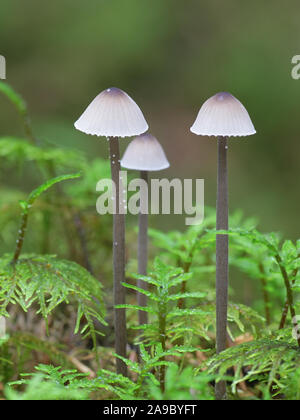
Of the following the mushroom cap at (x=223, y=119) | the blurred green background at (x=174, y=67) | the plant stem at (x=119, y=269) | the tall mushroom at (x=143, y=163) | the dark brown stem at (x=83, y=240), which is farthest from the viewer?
the blurred green background at (x=174, y=67)

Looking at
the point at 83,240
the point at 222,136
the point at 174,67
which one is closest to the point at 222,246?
the point at 222,136

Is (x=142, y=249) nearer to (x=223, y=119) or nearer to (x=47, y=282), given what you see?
(x=47, y=282)

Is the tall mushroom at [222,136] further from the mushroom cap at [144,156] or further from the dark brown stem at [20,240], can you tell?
the dark brown stem at [20,240]

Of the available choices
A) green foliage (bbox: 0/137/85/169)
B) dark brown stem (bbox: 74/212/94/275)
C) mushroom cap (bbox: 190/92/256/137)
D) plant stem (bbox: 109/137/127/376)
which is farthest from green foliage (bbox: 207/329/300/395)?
green foliage (bbox: 0/137/85/169)

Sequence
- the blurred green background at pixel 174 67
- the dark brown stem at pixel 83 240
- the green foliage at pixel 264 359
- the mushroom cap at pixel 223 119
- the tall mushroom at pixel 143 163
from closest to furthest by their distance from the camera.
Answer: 1. the green foliage at pixel 264 359
2. the mushroom cap at pixel 223 119
3. the tall mushroom at pixel 143 163
4. the dark brown stem at pixel 83 240
5. the blurred green background at pixel 174 67

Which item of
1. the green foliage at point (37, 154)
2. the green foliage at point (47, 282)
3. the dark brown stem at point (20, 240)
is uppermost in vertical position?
the green foliage at point (37, 154)

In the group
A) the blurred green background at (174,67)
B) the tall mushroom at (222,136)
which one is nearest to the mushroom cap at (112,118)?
the tall mushroom at (222,136)
